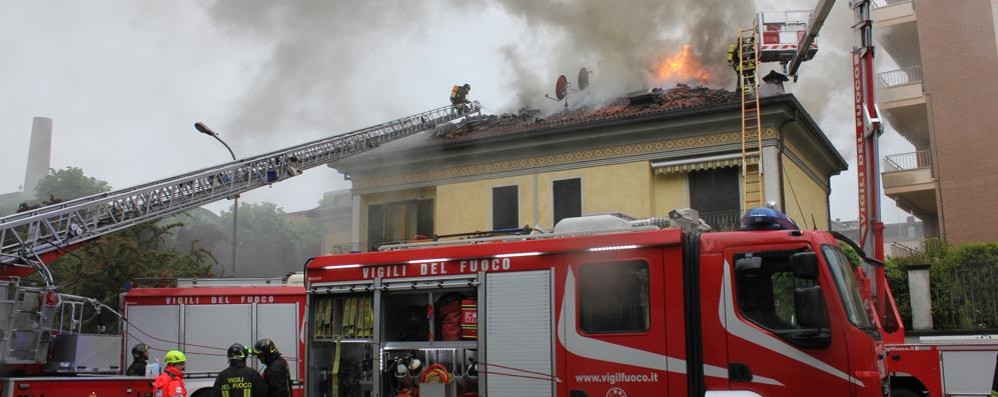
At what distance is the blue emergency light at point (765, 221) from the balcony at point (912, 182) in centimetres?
1775

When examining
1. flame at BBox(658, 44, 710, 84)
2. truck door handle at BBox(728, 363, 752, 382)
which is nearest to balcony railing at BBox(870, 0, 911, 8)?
flame at BBox(658, 44, 710, 84)

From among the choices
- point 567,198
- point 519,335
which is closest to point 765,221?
point 519,335

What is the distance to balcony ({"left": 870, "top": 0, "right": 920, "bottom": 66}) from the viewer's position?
24.2 meters

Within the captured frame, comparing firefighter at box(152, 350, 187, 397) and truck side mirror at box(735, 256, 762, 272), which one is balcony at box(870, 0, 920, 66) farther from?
firefighter at box(152, 350, 187, 397)

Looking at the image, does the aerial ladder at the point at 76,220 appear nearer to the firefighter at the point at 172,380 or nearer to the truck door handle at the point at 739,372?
the firefighter at the point at 172,380

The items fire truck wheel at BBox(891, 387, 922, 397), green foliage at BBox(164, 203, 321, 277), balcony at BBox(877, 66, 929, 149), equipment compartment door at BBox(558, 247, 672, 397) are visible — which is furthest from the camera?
green foliage at BBox(164, 203, 321, 277)

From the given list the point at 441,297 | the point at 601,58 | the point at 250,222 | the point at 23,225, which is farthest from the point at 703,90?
the point at 250,222

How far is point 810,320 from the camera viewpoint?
6.53 m

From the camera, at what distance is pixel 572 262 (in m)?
7.70

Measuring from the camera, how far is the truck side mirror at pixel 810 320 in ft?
21.1

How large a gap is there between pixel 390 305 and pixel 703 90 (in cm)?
1269

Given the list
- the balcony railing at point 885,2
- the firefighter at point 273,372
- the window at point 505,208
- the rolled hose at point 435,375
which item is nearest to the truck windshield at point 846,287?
the rolled hose at point 435,375

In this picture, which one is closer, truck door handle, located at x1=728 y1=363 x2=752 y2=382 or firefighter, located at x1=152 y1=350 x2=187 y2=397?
truck door handle, located at x1=728 y1=363 x2=752 y2=382

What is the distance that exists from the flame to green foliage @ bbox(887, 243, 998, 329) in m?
6.38
